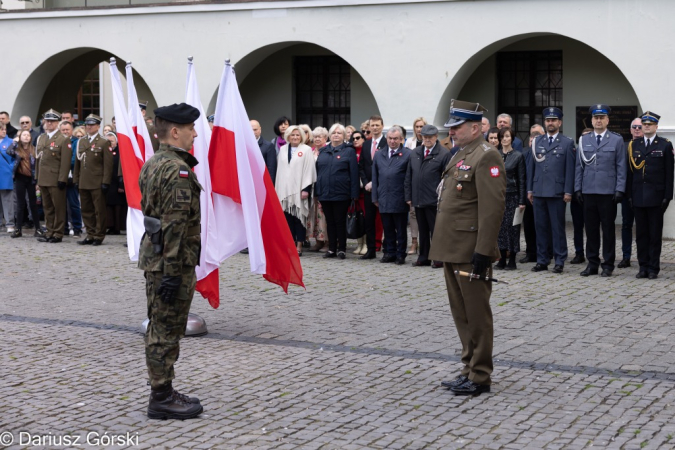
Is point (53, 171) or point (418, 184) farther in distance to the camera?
point (53, 171)

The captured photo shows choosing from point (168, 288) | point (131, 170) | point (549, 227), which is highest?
point (131, 170)

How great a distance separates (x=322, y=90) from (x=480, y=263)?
15.0 metres

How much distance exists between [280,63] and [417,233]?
8217mm

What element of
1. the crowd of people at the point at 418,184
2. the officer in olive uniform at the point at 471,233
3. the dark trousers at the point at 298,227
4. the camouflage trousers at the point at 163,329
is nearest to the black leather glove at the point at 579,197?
the crowd of people at the point at 418,184

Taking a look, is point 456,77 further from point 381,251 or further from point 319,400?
point 319,400

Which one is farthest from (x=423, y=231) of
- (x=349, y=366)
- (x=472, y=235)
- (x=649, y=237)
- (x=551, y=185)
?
(x=472, y=235)

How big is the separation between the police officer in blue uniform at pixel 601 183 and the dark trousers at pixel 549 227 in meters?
0.33

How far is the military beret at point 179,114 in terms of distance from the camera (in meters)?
6.12

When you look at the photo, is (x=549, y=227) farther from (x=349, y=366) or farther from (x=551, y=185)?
(x=349, y=366)

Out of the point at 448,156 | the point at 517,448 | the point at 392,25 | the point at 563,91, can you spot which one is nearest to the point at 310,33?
the point at 392,25

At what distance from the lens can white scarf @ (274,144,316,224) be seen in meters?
13.9

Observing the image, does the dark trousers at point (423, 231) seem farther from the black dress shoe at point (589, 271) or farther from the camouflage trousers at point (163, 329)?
the camouflage trousers at point (163, 329)

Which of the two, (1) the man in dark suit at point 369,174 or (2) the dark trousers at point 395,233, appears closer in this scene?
(2) the dark trousers at point 395,233

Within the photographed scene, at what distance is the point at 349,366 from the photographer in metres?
7.43
